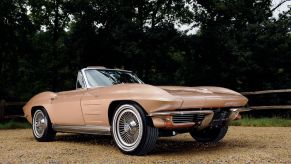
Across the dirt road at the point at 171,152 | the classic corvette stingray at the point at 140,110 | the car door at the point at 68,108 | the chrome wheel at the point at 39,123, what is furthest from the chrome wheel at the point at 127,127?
the chrome wheel at the point at 39,123

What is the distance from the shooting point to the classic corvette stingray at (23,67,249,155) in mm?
5559

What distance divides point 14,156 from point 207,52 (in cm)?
1658

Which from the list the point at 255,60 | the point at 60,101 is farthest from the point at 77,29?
the point at 60,101

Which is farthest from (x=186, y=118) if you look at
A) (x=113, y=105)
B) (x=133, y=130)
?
(x=113, y=105)

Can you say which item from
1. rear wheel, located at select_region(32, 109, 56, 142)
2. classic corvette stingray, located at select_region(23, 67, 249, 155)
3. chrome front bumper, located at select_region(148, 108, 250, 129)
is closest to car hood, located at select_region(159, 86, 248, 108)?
classic corvette stingray, located at select_region(23, 67, 249, 155)

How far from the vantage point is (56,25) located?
83.6 ft

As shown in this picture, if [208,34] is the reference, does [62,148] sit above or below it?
below

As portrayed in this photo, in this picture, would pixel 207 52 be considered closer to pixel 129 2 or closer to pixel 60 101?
pixel 129 2

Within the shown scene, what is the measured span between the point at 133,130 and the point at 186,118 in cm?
80

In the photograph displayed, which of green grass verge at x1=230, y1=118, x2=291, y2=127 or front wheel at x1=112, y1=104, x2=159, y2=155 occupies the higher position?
front wheel at x1=112, y1=104, x2=159, y2=155

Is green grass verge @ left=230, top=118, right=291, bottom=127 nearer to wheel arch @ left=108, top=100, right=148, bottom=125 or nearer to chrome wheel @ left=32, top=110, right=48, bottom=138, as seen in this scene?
chrome wheel @ left=32, top=110, right=48, bottom=138

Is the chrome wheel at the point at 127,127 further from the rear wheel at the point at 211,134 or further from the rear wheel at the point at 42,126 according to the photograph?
the rear wheel at the point at 42,126

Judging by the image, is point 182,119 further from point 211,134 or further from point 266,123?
point 266,123

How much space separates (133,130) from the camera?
19.5 ft
